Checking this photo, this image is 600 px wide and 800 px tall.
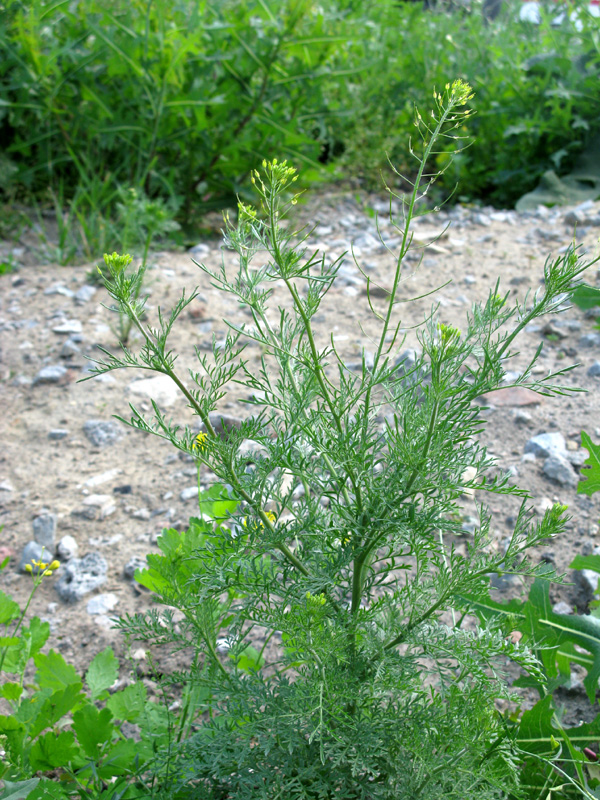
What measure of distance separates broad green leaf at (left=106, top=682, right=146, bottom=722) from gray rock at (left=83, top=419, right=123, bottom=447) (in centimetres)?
133

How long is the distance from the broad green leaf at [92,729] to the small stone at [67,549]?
892 mm

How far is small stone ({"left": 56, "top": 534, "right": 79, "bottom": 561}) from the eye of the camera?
214cm

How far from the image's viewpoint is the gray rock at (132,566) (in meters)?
2.05

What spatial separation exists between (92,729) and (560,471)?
1.59 meters

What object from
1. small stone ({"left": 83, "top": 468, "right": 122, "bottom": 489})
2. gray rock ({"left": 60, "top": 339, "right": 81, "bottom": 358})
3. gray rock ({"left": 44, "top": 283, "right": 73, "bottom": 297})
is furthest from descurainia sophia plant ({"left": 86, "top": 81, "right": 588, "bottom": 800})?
gray rock ({"left": 44, "top": 283, "right": 73, "bottom": 297})

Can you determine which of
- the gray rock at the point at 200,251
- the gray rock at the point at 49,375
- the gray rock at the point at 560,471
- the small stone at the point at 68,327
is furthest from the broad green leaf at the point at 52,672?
the gray rock at the point at 200,251

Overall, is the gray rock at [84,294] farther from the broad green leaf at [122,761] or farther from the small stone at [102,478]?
the broad green leaf at [122,761]

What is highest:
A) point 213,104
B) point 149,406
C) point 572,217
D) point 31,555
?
point 213,104

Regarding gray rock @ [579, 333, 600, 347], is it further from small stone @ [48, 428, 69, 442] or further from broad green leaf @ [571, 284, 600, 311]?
small stone @ [48, 428, 69, 442]

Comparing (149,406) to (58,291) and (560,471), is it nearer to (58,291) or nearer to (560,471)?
(58,291)

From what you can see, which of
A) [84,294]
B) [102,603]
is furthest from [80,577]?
[84,294]

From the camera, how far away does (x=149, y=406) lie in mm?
2824

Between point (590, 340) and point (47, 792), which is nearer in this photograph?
point (47, 792)

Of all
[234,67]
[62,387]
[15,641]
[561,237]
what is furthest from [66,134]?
[15,641]
